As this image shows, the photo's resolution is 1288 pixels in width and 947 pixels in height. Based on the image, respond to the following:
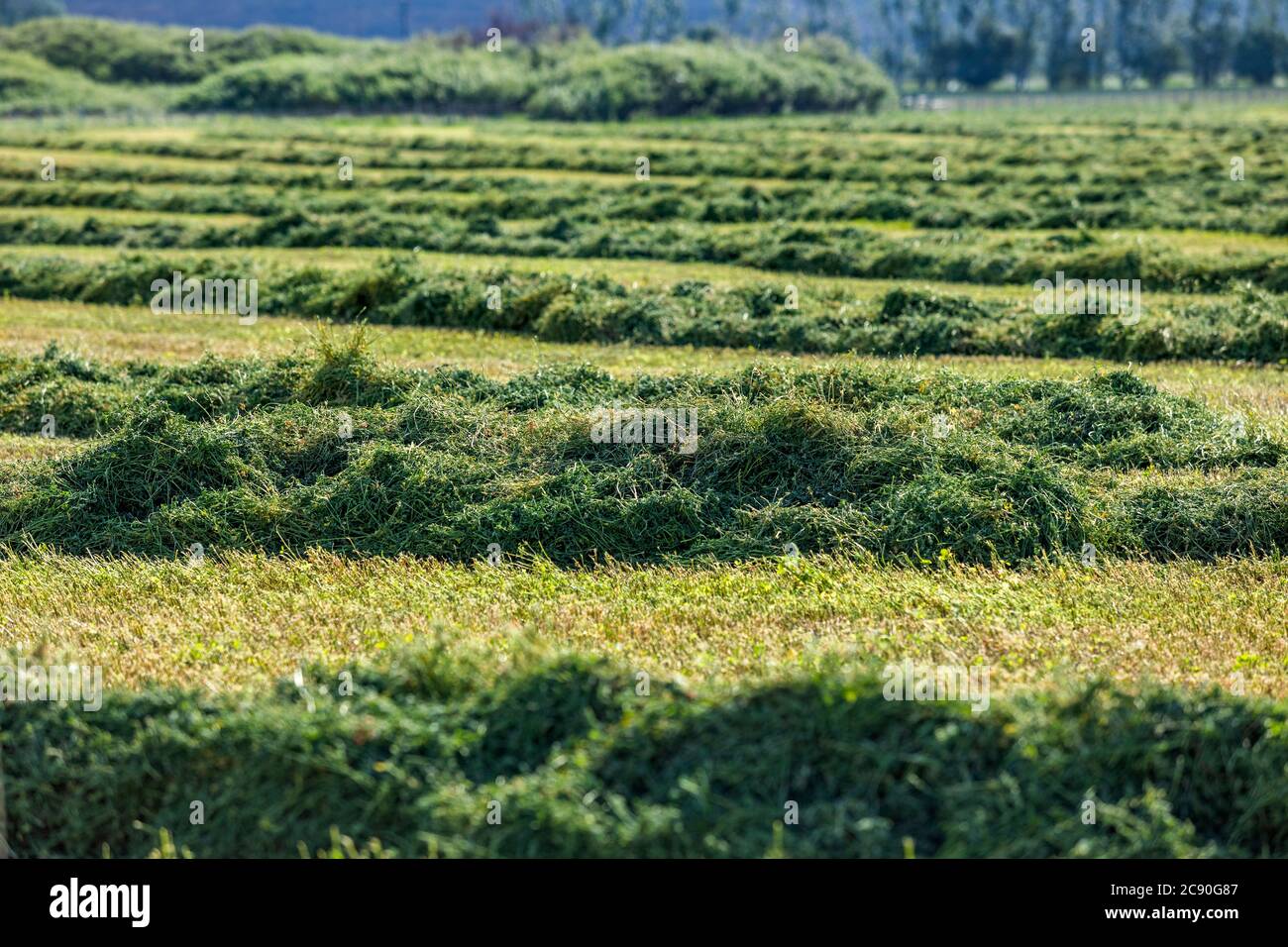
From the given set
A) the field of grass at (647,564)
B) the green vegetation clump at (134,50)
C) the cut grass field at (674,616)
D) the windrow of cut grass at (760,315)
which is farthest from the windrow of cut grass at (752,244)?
the green vegetation clump at (134,50)

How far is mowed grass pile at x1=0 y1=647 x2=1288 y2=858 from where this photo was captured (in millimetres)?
6047

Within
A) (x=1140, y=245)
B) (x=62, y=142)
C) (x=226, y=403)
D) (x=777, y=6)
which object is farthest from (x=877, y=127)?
(x=777, y=6)

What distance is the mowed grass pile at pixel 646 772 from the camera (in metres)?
6.05

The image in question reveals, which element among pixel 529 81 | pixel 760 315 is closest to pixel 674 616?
pixel 760 315

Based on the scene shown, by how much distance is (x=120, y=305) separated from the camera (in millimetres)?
22641

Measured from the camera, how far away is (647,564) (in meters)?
10.2

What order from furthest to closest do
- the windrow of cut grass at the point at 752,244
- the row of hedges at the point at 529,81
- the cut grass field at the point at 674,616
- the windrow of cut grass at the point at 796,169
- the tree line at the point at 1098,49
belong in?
the tree line at the point at 1098,49 → the row of hedges at the point at 529,81 → the windrow of cut grass at the point at 796,169 → the windrow of cut grass at the point at 752,244 → the cut grass field at the point at 674,616

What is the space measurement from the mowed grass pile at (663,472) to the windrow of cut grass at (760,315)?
458cm

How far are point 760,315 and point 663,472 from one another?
27.8ft

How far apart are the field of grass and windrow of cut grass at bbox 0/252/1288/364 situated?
2.9 inches

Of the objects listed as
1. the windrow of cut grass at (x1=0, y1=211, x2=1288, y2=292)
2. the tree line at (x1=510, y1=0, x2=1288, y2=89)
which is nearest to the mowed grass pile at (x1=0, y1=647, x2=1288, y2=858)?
the windrow of cut grass at (x1=0, y1=211, x2=1288, y2=292)

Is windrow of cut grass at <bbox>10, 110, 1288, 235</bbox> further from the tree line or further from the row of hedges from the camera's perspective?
the tree line

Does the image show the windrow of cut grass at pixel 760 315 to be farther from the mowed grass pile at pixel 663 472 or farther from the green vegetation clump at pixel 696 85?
the green vegetation clump at pixel 696 85

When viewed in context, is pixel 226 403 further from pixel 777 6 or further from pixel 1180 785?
pixel 777 6
